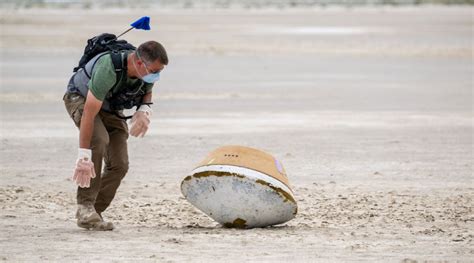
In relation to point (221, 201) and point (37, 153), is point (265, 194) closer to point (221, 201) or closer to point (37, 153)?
point (221, 201)

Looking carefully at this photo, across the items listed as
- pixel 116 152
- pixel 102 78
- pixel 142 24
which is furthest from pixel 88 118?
pixel 142 24

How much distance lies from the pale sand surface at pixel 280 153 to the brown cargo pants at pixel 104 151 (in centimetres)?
30

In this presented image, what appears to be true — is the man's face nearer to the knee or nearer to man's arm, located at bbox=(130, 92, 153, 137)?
man's arm, located at bbox=(130, 92, 153, 137)

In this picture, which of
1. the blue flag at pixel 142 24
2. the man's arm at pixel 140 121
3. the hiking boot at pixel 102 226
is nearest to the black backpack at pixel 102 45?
the blue flag at pixel 142 24

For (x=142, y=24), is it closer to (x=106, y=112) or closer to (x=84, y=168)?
(x=106, y=112)

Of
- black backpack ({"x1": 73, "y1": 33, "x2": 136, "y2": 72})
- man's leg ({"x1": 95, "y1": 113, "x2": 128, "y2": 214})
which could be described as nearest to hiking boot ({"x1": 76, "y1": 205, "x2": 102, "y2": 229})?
man's leg ({"x1": 95, "y1": 113, "x2": 128, "y2": 214})

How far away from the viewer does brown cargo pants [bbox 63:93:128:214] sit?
825 centimetres

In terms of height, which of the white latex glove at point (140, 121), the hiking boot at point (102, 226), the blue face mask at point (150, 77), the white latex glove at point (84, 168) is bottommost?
the hiking boot at point (102, 226)

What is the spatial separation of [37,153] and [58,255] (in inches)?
231

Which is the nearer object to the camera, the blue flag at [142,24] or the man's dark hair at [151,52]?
the man's dark hair at [151,52]

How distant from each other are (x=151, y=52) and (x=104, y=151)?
0.88 metres

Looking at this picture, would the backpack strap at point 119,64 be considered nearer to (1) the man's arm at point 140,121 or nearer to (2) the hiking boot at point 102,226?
(1) the man's arm at point 140,121

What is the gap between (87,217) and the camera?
8.41 metres

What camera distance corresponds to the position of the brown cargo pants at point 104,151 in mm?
8250
